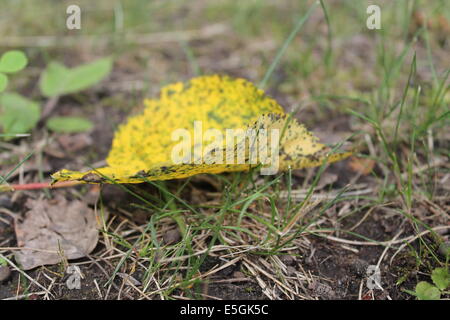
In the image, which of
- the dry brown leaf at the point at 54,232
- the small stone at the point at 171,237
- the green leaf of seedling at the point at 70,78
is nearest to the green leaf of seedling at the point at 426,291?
the small stone at the point at 171,237

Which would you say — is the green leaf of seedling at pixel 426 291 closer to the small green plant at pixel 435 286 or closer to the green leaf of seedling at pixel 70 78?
the small green plant at pixel 435 286

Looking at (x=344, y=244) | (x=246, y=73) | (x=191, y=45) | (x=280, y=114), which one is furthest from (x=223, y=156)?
(x=191, y=45)

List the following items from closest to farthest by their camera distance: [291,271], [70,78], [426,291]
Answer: [426,291] < [291,271] < [70,78]

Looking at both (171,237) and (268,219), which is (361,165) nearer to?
(268,219)

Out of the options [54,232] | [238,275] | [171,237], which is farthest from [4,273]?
[238,275]

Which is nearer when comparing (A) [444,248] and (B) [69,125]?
(A) [444,248]
